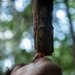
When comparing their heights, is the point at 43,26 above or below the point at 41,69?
above

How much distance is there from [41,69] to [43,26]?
0.15 metres

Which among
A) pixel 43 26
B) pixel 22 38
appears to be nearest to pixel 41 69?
pixel 43 26

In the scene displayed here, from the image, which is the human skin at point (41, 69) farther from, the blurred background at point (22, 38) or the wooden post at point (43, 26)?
the blurred background at point (22, 38)

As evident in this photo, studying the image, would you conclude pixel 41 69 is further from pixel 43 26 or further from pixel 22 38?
pixel 22 38

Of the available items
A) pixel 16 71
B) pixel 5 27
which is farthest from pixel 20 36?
pixel 16 71

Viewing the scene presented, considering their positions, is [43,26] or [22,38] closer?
[43,26]

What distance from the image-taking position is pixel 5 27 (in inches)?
206

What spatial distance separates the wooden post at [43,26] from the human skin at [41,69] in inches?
1.7

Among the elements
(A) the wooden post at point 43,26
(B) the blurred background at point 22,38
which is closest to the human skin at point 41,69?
(A) the wooden post at point 43,26

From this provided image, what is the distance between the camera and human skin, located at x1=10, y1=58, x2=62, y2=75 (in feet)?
3.34

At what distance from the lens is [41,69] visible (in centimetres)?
102

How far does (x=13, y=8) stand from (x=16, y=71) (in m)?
3.73

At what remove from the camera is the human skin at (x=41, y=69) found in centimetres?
102

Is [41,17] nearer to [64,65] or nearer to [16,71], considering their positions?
[16,71]
